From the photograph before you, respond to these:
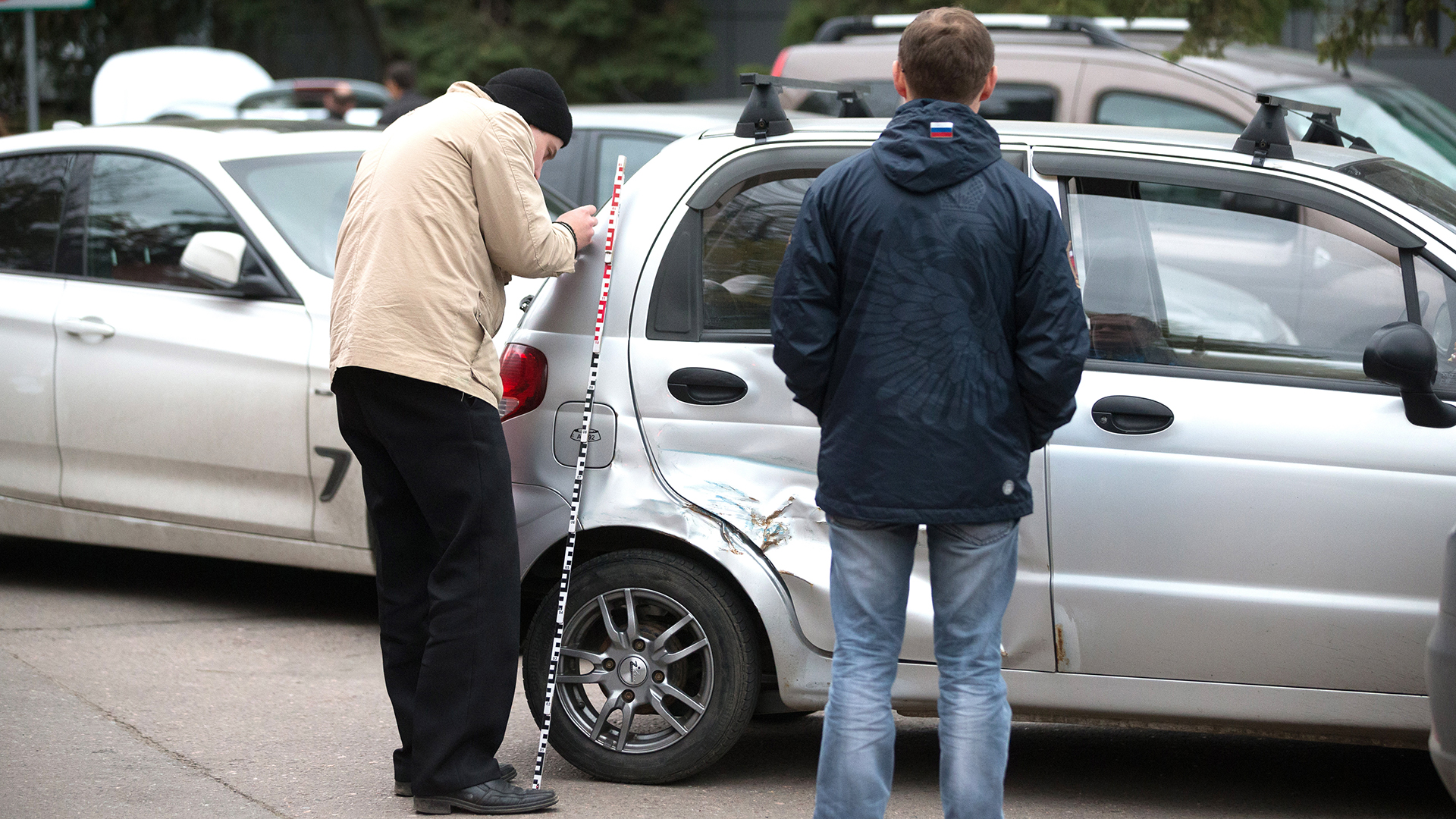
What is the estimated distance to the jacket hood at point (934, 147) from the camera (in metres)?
3.20

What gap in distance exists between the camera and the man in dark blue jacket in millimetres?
3189

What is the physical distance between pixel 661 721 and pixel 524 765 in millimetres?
440

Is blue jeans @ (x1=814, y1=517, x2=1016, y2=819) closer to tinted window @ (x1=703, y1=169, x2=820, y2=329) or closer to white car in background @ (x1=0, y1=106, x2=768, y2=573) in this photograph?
tinted window @ (x1=703, y1=169, x2=820, y2=329)

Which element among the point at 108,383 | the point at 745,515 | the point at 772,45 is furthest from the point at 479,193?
the point at 772,45

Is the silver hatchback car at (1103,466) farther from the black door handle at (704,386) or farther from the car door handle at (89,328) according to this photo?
the car door handle at (89,328)

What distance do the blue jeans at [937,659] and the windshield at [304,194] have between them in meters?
3.17

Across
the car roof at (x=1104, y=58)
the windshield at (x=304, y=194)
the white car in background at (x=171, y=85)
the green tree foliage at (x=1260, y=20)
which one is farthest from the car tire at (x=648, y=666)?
the white car in background at (x=171, y=85)

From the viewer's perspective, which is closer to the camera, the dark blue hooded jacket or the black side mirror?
the dark blue hooded jacket

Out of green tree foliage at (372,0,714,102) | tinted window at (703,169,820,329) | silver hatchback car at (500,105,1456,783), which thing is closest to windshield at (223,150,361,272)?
silver hatchback car at (500,105,1456,783)

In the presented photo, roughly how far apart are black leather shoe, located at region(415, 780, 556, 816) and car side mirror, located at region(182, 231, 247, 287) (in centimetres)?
251

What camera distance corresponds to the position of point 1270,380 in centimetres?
388

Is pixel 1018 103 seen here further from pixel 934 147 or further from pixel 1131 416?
pixel 934 147

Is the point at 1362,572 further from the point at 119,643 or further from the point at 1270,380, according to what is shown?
the point at 119,643

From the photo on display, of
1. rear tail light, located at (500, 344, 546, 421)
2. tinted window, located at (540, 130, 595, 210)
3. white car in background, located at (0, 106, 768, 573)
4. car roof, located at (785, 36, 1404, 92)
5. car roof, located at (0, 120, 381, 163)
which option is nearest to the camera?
rear tail light, located at (500, 344, 546, 421)
